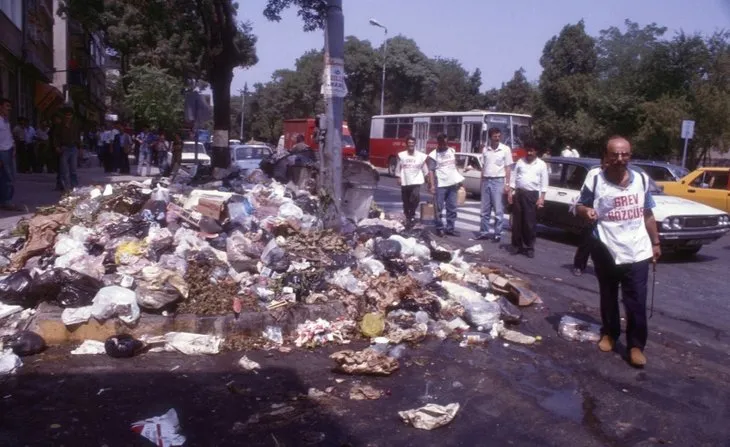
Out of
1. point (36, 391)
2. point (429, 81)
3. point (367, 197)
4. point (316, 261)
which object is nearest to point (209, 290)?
point (316, 261)

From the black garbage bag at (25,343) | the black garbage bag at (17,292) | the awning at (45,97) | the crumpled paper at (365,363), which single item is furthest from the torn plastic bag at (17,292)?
the awning at (45,97)

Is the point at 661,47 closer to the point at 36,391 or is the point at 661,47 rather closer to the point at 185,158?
the point at 185,158

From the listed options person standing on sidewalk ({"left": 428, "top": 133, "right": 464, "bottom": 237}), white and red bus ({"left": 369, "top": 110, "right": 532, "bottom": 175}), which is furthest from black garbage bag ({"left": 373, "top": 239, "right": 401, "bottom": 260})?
white and red bus ({"left": 369, "top": 110, "right": 532, "bottom": 175})

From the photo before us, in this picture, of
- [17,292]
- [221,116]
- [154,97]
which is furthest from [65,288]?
[154,97]

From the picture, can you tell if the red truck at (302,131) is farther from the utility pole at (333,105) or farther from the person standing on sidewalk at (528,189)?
the utility pole at (333,105)

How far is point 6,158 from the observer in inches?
399

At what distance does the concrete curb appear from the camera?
5.29 meters

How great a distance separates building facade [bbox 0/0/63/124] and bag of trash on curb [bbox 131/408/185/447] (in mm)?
19303

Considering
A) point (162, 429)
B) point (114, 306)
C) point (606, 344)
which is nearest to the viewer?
point (162, 429)

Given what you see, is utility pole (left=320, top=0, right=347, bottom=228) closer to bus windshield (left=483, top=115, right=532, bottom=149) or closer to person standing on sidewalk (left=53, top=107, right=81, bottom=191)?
person standing on sidewalk (left=53, top=107, right=81, bottom=191)

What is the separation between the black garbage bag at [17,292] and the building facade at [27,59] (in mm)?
16792

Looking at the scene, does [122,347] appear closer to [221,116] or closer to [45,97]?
[221,116]

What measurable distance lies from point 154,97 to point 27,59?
751cm

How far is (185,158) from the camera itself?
2614cm
